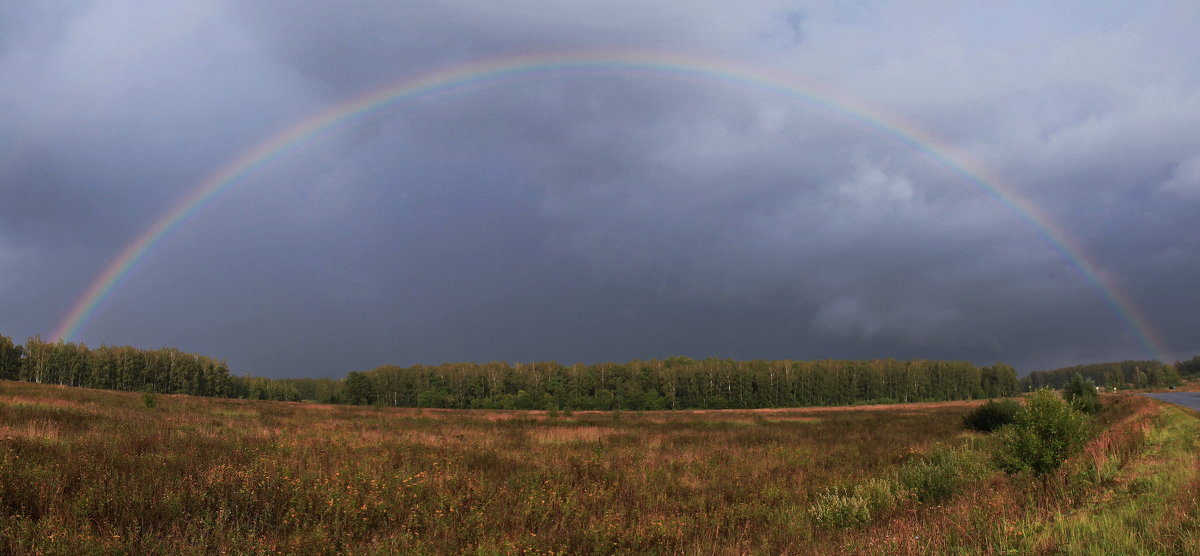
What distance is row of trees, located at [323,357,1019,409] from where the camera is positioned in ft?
413

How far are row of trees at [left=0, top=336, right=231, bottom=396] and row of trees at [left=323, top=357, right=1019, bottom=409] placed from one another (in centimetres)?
3336

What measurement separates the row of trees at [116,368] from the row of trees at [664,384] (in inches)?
1313

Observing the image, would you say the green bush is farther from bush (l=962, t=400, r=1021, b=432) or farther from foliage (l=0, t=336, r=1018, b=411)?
foliage (l=0, t=336, r=1018, b=411)

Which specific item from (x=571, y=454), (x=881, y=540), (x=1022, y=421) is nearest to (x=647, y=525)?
(x=881, y=540)

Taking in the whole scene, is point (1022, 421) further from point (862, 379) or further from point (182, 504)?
point (862, 379)

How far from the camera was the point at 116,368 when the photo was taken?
13212 centimetres

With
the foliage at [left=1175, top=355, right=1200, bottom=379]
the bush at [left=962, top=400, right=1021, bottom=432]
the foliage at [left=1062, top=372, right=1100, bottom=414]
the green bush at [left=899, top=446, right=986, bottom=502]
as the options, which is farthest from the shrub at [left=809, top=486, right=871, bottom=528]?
the foliage at [left=1175, top=355, right=1200, bottom=379]

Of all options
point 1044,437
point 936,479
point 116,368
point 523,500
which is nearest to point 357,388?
point 116,368

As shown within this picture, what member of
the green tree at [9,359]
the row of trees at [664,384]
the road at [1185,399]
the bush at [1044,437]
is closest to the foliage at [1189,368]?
the row of trees at [664,384]

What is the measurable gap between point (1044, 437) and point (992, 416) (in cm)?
1976

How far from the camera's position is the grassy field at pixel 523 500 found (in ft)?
21.6

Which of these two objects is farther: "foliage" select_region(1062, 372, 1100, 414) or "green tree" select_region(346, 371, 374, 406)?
"green tree" select_region(346, 371, 374, 406)

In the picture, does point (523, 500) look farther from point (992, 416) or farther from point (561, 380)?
point (561, 380)

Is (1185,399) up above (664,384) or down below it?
above
